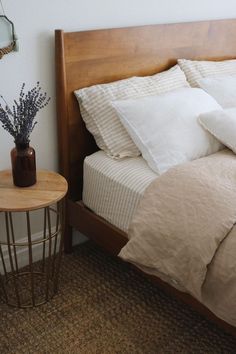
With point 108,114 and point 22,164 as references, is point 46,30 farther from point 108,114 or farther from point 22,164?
→ point 22,164

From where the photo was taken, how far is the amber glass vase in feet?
5.77

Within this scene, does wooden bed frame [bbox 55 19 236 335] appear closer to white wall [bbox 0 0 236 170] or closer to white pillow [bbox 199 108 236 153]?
white wall [bbox 0 0 236 170]

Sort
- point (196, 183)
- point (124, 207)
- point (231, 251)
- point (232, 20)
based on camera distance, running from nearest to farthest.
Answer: point (231, 251)
point (196, 183)
point (124, 207)
point (232, 20)


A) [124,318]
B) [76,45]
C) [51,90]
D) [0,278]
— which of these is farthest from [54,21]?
[124,318]

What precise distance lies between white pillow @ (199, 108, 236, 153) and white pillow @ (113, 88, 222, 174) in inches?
1.3

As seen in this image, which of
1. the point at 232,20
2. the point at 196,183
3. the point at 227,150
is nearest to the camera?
the point at 196,183

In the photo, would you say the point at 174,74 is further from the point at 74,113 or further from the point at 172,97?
the point at 74,113

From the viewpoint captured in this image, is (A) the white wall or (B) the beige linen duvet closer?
(B) the beige linen duvet

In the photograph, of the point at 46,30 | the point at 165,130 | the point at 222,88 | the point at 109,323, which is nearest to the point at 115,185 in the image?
the point at 165,130

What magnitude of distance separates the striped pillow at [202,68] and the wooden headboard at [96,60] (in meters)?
0.07

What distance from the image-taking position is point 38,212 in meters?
2.21

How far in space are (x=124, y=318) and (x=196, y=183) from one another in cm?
70

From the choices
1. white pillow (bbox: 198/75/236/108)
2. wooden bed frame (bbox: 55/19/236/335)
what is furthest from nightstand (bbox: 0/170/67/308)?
white pillow (bbox: 198/75/236/108)

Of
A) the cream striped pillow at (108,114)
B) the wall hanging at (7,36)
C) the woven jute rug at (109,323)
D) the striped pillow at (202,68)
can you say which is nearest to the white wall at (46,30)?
the wall hanging at (7,36)
